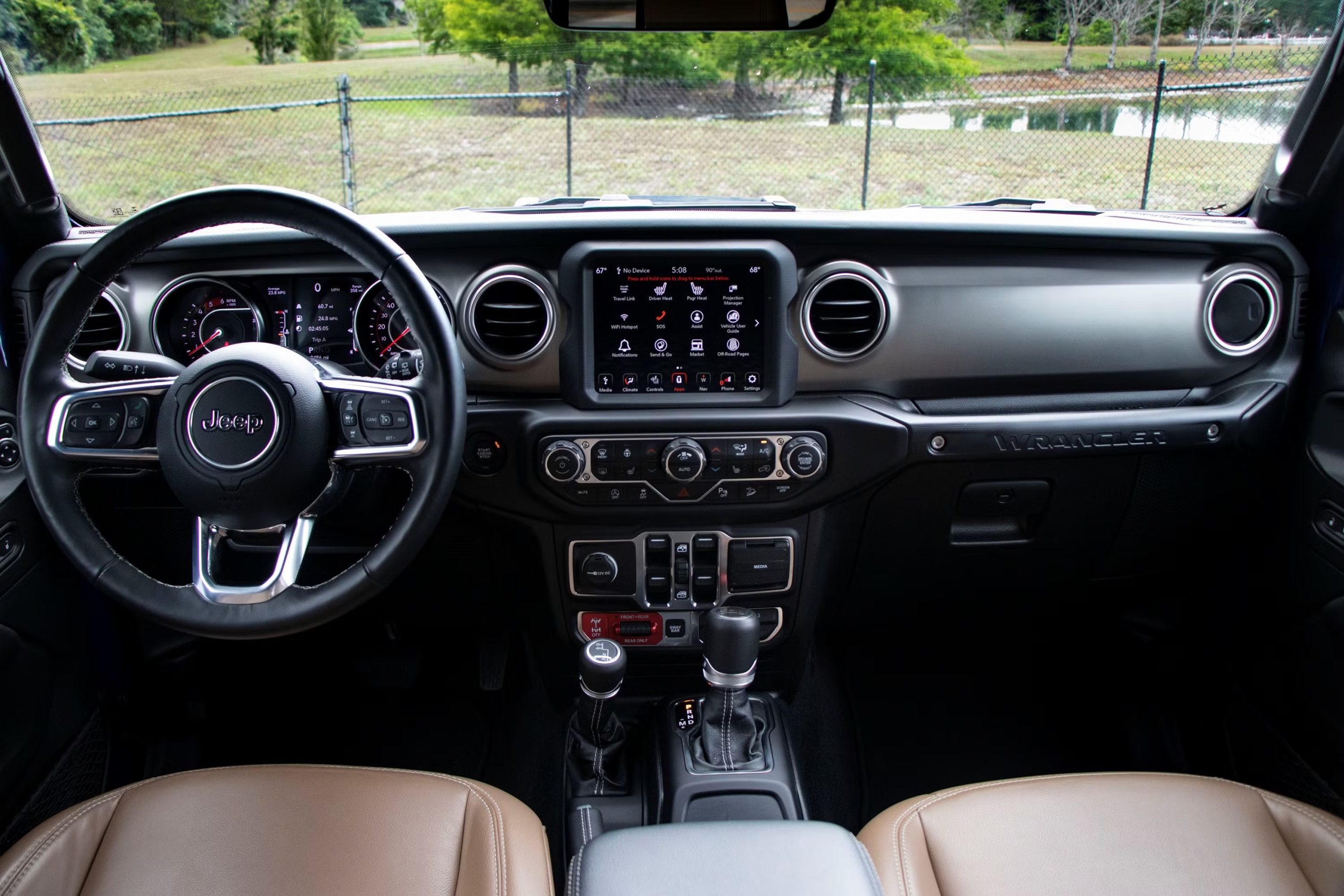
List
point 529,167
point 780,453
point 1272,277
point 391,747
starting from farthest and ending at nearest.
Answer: point 529,167 → point 391,747 → point 1272,277 → point 780,453

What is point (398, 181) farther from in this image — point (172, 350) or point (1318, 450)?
point (1318, 450)

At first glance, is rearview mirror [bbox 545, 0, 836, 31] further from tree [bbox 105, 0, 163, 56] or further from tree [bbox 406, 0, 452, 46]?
tree [bbox 105, 0, 163, 56]

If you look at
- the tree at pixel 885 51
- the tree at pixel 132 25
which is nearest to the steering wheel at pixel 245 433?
the tree at pixel 132 25

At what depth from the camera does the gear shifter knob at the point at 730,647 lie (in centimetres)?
190

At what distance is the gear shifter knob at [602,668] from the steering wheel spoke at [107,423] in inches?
34.3

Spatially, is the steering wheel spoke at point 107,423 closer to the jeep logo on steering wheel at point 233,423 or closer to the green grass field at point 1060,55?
the jeep logo on steering wheel at point 233,423

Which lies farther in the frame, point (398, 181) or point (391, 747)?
point (398, 181)

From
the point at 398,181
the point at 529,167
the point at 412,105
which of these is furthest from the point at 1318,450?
the point at 412,105

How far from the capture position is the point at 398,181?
10.5 ft

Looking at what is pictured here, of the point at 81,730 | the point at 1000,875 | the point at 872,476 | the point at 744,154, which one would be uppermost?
the point at 744,154

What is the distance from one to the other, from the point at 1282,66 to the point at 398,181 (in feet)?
8.25

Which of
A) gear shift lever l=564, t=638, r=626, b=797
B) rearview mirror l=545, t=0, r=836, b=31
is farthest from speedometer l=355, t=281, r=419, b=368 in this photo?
gear shift lever l=564, t=638, r=626, b=797

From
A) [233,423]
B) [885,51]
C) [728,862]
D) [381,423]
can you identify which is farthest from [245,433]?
[885,51]

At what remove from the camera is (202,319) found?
77.9 inches
